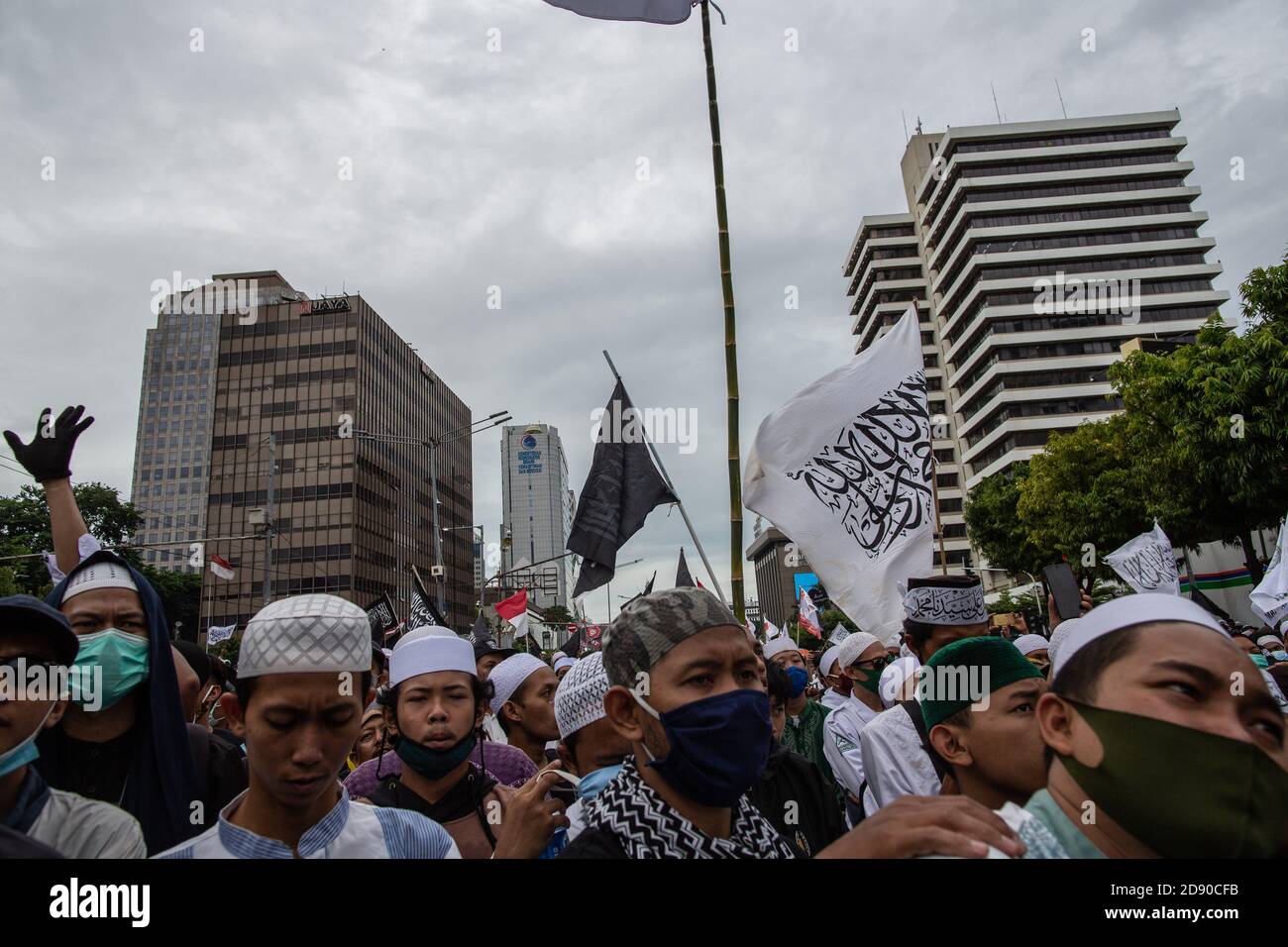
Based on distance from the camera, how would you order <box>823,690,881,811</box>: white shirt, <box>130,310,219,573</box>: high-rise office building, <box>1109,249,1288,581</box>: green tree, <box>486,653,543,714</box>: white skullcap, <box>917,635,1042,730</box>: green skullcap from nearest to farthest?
<box>917,635,1042,730</box>: green skullcap → <box>823,690,881,811</box>: white shirt → <box>486,653,543,714</box>: white skullcap → <box>1109,249,1288,581</box>: green tree → <box>130,310,219,573</box>: high-rise office building

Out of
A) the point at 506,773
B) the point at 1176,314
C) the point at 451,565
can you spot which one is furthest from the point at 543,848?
the point at 451,565

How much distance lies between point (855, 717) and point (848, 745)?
0.46 m

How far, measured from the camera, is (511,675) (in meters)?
5.10

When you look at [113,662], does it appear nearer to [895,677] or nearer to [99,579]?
[99,579]

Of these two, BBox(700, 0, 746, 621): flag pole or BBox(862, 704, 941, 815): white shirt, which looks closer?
BBox(862, 704, 941, 815): white shirt

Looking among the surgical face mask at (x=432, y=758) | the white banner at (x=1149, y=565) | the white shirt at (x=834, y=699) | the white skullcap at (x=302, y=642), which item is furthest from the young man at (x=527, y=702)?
the white banner at (x=1149, y=565)

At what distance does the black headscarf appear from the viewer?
2.55 m

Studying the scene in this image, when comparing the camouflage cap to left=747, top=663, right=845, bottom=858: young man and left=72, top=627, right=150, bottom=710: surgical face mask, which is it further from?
left=72, top=627, right=150, bottom=710: surgical face mask

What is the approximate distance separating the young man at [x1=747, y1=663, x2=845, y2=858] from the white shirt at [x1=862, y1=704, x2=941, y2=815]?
0.83 ft

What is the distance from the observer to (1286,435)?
797 inches

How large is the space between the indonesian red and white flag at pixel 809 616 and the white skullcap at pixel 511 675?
13.6 metres

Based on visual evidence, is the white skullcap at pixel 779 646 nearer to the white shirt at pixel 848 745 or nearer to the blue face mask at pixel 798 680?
the blue face mask at pixel 798 680

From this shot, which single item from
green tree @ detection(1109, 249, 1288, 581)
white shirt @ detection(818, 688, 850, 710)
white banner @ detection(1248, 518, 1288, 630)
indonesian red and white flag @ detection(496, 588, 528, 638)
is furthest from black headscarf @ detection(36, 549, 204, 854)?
green tree @ detection(1109, 249, 1288, 581)

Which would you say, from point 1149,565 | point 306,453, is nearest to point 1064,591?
point 1149,565
